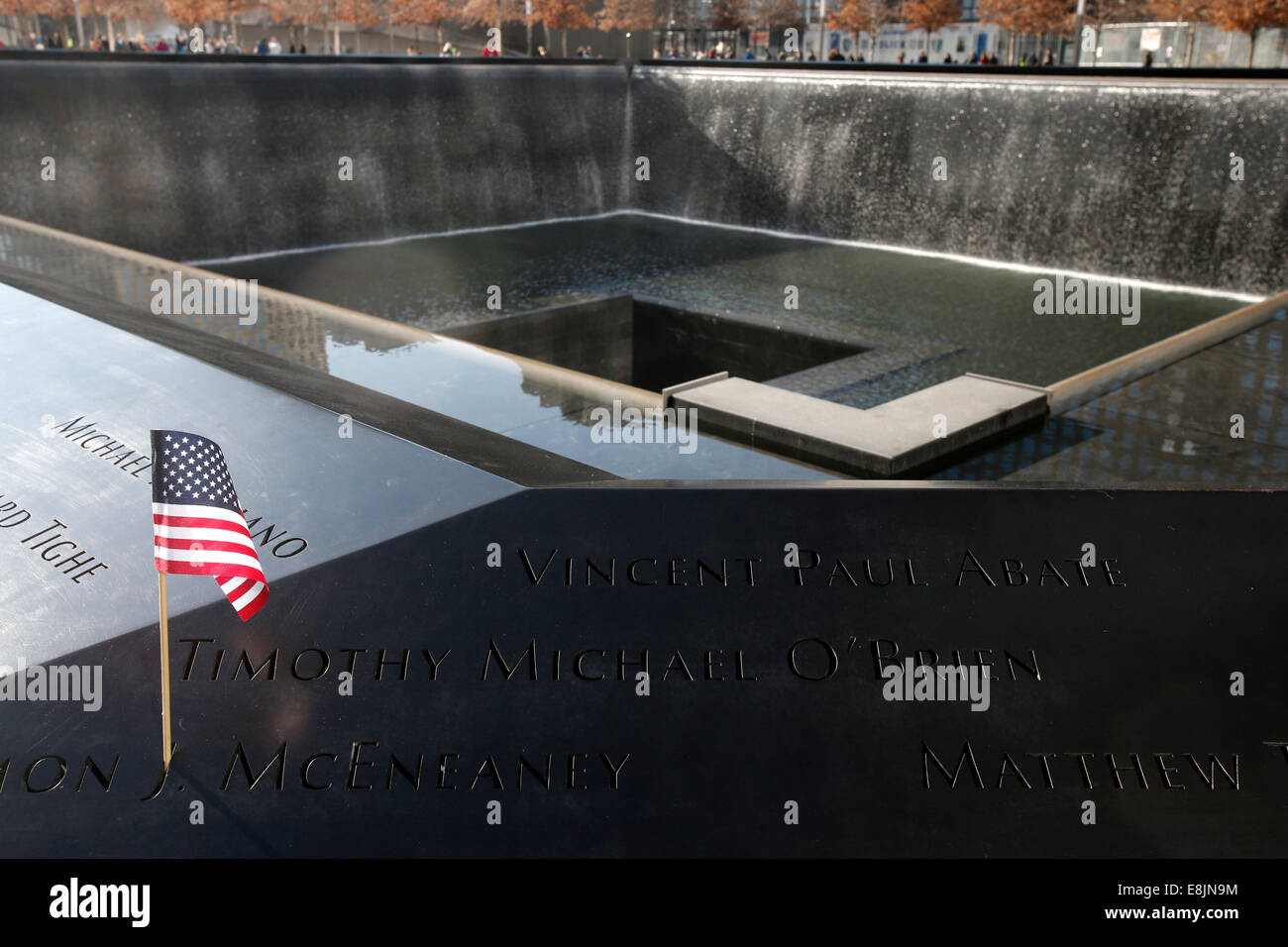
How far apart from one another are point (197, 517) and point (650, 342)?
9.04 m

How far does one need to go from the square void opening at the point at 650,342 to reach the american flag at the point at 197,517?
7397 millimetres

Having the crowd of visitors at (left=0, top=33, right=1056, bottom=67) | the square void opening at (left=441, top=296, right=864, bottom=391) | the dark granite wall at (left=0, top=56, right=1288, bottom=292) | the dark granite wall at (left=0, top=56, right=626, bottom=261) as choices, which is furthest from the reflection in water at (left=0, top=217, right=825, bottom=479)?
the crowd of visitors at (left=0, top=33, right=1056, bottom=67)

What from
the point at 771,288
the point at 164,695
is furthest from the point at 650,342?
the point at 164,695

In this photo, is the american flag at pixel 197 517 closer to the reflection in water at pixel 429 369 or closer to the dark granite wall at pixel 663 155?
the reflection in water at pixel 429 369

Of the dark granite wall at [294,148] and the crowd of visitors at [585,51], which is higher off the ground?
the crowd of visitors at [585,51]

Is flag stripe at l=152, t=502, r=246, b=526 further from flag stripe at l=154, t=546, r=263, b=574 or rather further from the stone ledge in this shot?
the stone ledge

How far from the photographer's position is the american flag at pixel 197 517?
309 centimetres

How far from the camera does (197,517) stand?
10.3 feet

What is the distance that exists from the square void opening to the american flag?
7.40 meters

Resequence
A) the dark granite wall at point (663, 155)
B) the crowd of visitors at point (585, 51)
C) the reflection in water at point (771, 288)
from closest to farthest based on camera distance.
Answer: the reflection in water at point (771, 288) → the dark granite wall at point (663, 155) → the crowd of visitors at point (585, 51)

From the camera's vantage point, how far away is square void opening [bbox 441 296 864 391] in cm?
1070

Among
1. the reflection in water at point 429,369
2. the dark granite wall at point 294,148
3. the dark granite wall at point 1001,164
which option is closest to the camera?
the reflection in water at point 429,369

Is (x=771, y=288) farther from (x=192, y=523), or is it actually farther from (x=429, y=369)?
A: (x=192, y=523)

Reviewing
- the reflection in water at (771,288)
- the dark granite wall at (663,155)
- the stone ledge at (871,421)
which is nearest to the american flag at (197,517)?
the stone ledge at (871,421)
